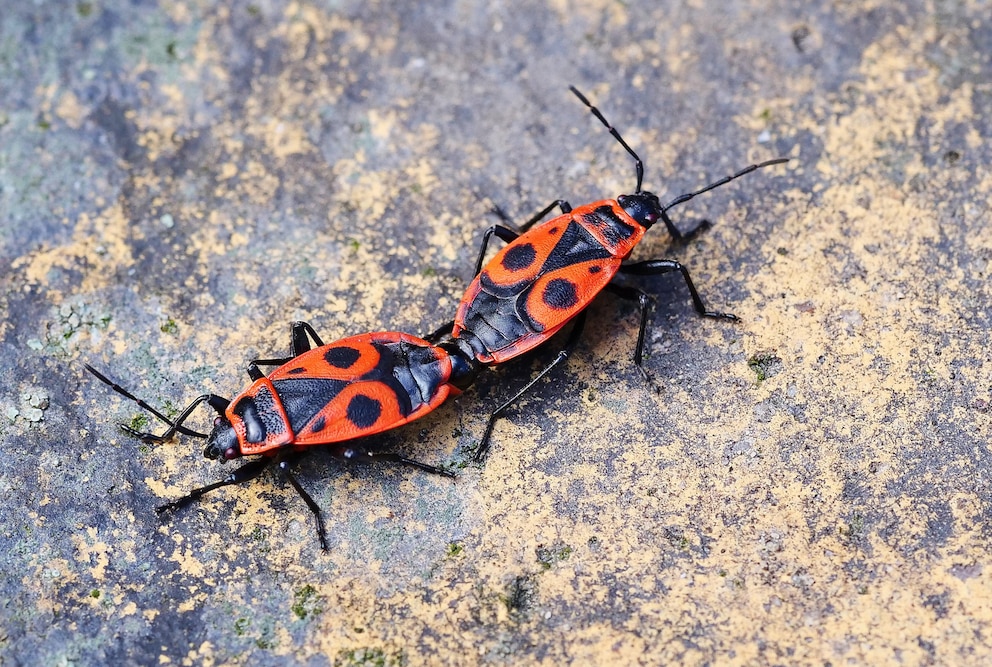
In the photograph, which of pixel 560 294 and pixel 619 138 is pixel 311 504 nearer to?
pixel 560 294

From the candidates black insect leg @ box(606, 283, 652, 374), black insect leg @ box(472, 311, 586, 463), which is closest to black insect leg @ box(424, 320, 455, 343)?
black insect leg @ box(472, 311, 586, 463)

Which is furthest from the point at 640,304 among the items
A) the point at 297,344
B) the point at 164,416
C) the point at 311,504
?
the point at 164,416

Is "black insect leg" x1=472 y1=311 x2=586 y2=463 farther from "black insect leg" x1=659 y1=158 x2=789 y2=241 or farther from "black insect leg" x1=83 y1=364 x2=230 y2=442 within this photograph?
"black insect leg" x1=83 y1=364 x2=230 y2=442

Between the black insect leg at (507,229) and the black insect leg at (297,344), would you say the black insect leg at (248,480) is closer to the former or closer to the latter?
the black insect leg at (297,344)

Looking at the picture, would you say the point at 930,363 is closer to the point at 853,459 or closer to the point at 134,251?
the point at 853,459

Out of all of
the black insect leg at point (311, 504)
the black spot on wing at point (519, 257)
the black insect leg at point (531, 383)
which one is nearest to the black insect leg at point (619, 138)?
the black spot on wing at point (519, 257)

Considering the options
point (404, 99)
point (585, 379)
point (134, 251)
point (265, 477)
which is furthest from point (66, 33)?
point (585, 379)
